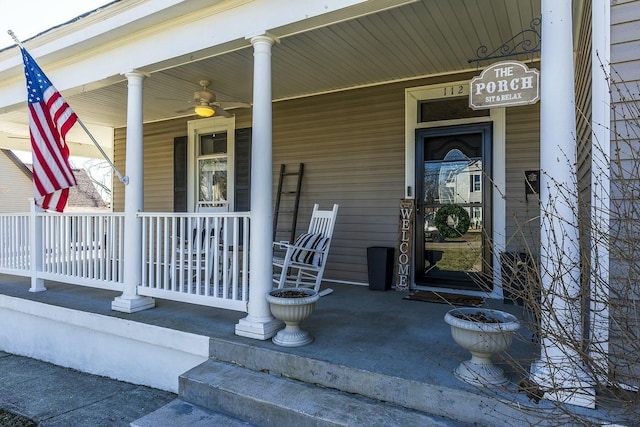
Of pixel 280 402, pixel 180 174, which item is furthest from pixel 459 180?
pixel 180 174

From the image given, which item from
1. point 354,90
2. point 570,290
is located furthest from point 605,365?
point 354,90

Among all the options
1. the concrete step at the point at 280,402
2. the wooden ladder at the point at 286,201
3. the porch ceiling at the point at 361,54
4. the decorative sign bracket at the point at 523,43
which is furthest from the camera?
the wooden ladder at the point at 286,201

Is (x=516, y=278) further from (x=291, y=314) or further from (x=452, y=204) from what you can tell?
(x=452, y=204)

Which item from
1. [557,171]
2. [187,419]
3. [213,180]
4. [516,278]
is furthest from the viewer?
[213,180]

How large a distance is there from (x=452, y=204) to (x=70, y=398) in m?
3.78

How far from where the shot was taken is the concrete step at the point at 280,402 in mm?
2043

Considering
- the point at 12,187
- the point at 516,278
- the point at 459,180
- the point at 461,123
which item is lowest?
the point at 516,278

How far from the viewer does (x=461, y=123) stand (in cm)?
423

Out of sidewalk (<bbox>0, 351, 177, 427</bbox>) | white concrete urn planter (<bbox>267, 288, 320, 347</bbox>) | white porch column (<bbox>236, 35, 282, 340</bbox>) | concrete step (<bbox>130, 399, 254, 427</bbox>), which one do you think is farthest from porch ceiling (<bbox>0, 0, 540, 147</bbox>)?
sidewalk (<bbox>0, 351, 177, 427</bbox>)

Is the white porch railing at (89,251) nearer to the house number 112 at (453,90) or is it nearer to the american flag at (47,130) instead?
the american flag at (47,130)

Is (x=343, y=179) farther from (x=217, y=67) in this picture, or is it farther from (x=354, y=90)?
(x=217, y=67)

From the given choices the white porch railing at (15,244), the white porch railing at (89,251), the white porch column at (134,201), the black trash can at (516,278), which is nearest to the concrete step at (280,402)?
the black trash can at (516,278)

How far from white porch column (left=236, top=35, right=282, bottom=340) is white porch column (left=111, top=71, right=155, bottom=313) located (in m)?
1.27

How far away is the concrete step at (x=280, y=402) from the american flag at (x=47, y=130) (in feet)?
6.75
